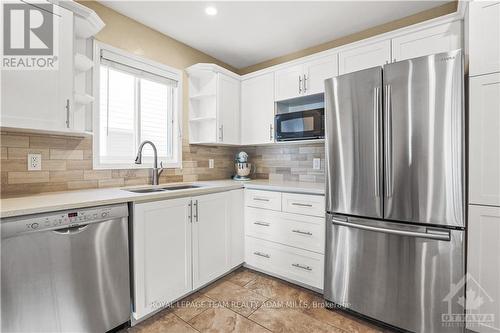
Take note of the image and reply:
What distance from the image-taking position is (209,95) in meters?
2.78

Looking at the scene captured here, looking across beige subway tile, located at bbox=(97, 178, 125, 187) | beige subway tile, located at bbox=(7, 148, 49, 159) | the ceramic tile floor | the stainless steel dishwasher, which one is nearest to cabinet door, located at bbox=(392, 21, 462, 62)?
the ceramic tile floor

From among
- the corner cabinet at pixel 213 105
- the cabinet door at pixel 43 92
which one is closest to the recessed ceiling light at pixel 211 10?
the corner cabinet at pixel 213 105

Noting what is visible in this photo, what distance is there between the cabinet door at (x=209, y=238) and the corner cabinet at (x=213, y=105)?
33.5 inches

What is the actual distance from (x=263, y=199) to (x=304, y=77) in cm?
138

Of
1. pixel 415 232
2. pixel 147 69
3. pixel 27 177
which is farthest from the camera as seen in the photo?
pixel 147 69

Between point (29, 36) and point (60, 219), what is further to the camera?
point (29, 36)

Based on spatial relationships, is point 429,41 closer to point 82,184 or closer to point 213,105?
point 213,105

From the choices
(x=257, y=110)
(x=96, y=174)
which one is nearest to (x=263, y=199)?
(x=257, y=110)

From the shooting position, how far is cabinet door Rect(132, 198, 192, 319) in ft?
5.47

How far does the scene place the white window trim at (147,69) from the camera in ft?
6.56

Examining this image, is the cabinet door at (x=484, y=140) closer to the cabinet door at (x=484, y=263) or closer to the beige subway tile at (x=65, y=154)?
the cabinet door at (x=484, y=263)

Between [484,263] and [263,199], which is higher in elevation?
[263,199]

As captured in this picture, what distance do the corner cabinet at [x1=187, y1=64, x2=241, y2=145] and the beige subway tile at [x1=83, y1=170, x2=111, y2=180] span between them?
1.00m

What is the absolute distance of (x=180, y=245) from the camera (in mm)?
1935
